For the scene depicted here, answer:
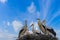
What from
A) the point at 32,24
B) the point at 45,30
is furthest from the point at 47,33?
the point at 32,24

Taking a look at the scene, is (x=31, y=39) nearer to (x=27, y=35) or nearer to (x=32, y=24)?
(x=27, y=35)

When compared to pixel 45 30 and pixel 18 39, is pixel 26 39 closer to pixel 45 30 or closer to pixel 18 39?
pixel 18 39

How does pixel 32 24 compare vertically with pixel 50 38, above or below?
above

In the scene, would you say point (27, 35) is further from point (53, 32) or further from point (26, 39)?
point (53, 32)

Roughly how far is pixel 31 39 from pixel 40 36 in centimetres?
58

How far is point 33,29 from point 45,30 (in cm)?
82

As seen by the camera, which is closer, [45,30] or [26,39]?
[26,39]

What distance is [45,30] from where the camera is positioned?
17047 millimetres

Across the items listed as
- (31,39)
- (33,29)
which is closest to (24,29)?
(33,29)

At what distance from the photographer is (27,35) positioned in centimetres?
1595

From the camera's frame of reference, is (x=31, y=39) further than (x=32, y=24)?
No

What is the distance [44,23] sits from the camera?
57.5 ft

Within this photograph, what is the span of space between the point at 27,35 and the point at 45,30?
1634mm

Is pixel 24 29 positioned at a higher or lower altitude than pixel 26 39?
higher
